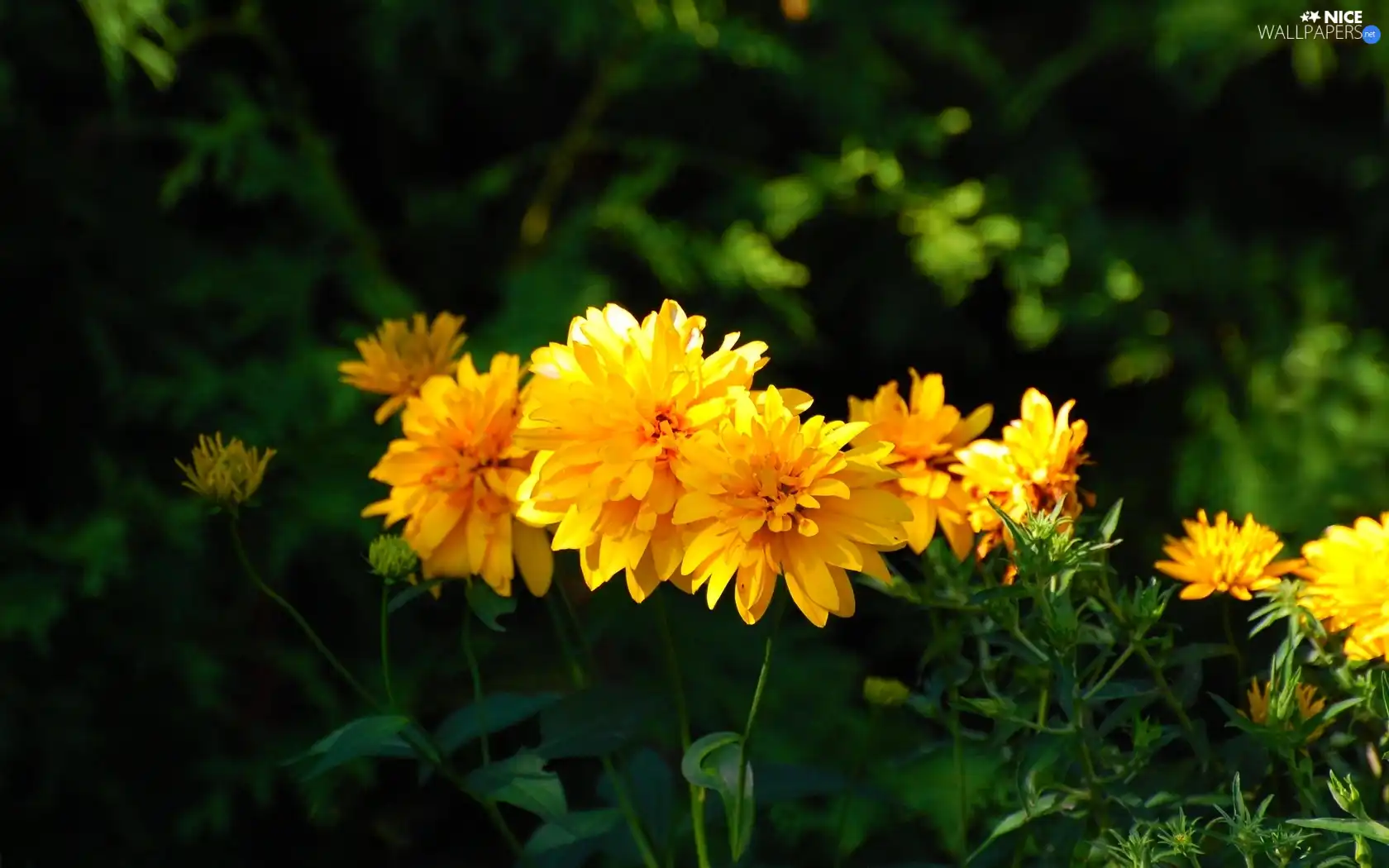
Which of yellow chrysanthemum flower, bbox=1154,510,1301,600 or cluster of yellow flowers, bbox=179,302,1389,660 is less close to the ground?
cluster of yellow flowers, bbox=179,302,1389,660

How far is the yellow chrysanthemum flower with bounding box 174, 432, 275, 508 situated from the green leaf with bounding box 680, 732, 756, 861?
28 cm

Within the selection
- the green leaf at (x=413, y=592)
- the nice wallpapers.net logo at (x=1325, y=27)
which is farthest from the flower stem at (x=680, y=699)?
the nice wallpapers.net logo at (x=1325, y=27)

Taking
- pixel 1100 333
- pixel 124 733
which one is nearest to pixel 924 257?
pixel 1100 333

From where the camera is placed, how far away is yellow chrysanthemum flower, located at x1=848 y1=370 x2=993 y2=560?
0.71 metres

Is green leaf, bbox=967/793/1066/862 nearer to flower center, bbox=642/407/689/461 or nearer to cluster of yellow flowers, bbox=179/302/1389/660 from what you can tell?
cluster of yellow flowers, bbox=179/302/1389/660

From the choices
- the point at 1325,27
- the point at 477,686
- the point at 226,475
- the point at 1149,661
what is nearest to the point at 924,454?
the point at 1149,661

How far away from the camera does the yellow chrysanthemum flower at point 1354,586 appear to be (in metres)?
0.68

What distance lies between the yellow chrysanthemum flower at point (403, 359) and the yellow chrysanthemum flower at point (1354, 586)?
509 millimetres

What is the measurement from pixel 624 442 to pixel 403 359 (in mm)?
250

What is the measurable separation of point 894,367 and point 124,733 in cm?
116

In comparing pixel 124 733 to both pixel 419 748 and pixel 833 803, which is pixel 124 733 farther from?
pixel 419 748

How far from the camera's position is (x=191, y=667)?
1436 millimetres

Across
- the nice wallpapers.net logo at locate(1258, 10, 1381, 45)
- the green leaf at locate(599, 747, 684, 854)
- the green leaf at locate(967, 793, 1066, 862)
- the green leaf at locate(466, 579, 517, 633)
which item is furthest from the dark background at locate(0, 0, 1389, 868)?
the green leaf at locate(466, 579, 517, 633)

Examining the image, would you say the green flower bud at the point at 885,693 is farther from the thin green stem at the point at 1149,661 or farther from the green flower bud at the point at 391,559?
the green flower bud at the point at 391,559
